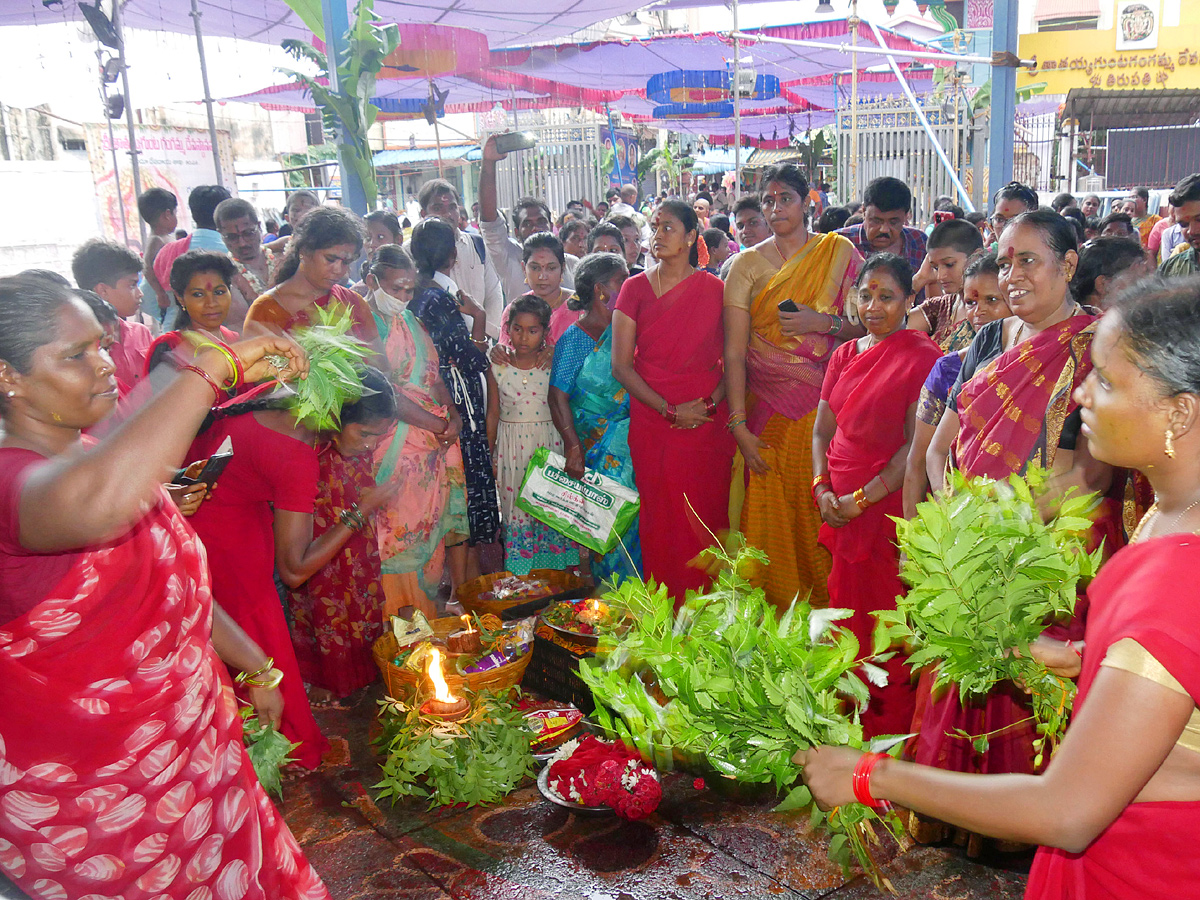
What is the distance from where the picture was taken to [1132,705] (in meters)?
1.16

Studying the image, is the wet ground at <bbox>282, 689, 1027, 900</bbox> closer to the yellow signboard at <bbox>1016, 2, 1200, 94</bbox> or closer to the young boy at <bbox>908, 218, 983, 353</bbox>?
the young boy at <bbox>908, 218, 983, 353</bbox>

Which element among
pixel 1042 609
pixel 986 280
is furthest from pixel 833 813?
pixel 986 280

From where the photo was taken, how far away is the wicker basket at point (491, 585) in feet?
14.0

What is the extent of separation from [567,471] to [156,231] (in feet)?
11.8

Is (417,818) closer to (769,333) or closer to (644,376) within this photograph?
(644,376)

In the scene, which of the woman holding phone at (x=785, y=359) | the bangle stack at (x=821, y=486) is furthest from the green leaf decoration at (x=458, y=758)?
the woman holding phone at (x=785, y=359)

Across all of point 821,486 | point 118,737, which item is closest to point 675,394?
point 821,486

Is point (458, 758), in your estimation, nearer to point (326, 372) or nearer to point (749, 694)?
point (326, 372)

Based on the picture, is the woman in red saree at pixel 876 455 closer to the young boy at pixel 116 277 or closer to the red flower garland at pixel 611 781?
the red flower garland at pixel 611 781

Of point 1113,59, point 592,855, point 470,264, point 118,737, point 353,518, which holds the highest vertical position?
point 1113,59

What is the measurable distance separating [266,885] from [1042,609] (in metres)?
1.62

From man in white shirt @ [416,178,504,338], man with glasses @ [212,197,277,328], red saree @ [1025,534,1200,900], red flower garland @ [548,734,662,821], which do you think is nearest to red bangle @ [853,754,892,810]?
red saree @ [1025,534,1200,900]

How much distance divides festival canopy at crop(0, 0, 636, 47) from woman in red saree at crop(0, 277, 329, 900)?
7.36m

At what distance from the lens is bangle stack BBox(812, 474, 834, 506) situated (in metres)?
3.85
